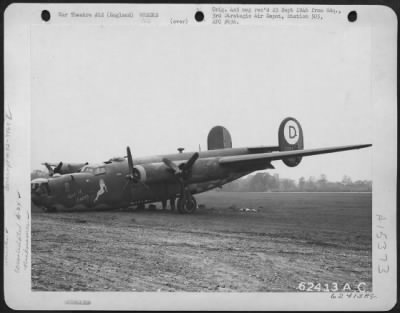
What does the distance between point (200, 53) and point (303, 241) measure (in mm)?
1989

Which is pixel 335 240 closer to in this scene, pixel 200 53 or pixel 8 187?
pixel 200 53

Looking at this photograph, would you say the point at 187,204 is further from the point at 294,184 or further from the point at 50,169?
the point at 50,169

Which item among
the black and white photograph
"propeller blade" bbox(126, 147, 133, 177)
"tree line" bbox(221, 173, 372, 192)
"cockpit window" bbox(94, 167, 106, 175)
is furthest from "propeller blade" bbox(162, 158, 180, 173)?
"cockpit window" bbox(94, 167, 106, 175)

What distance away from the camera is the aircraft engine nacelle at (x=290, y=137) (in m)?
3.80

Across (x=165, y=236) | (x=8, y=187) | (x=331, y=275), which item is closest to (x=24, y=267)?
(x=8, y=187)

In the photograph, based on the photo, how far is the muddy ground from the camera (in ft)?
12.3

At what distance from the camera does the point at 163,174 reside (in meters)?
4.32

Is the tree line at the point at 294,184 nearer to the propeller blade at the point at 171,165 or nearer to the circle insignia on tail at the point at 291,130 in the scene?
the circle insignia on tail at the point at 291,130

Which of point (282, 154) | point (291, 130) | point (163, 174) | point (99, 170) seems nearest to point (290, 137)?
point (291, 130)

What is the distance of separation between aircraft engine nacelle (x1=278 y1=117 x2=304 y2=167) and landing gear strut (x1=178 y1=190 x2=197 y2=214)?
0.98 metres

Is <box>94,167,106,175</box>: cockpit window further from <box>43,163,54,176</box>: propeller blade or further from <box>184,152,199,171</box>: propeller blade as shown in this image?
<box>184,152,199,171</box>: propeller blade

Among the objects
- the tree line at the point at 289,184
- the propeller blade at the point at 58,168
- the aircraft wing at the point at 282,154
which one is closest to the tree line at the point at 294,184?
the tree line at the point at 289,184

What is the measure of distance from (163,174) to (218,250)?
1.01m

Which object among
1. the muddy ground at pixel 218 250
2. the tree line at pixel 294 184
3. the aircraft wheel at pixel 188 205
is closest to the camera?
the muddy ground at pixel 218 250
